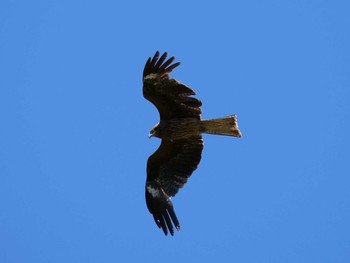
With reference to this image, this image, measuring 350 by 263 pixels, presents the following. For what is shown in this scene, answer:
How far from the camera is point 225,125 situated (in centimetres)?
1341

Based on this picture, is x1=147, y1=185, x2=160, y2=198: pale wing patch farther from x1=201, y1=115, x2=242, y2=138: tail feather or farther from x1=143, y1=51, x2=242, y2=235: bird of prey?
x1=201, y1=115, x2=242, y2=138: tail feather

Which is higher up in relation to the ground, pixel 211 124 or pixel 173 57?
pixel 173 57

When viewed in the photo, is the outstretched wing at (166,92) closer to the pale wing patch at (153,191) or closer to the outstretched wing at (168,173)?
the outstretched wing at (168,173)

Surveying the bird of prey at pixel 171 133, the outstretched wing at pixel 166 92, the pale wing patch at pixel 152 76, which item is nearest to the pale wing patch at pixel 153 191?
the bird of prey at pixel 171 133

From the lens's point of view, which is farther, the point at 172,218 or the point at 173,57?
the point at 172,218

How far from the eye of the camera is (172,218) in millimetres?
14258

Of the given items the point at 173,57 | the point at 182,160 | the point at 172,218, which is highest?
the point at 173,57

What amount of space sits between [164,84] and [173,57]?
58 cm

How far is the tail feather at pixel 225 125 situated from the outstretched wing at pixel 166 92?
11.6 inches

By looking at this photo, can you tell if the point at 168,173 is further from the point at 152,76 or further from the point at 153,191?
→ the point at 152,76

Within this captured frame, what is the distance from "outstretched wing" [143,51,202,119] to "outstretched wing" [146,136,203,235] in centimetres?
78

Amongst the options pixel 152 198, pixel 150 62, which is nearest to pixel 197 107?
pixel 150 62

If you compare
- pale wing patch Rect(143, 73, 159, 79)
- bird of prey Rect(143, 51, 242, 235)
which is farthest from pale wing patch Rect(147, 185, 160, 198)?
pale wing patch Rect(143, 73, 159, 79)

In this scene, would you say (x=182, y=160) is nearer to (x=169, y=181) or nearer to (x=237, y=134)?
(x=169, y=181)
